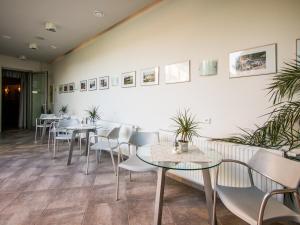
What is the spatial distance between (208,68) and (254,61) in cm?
62

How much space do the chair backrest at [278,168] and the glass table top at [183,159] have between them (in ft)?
1.10

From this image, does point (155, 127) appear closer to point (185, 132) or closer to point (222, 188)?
point (185, 132)

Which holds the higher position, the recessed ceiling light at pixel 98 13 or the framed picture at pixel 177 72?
the recessed ceiling light at pixel 98 13

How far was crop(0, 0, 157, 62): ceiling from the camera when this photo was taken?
12.1 ft

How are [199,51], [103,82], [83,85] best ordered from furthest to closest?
[83,85] < [103,82] < [199,51]

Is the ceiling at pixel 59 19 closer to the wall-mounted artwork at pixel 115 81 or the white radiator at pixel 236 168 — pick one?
the wall-mounted artwork at pixel 115 81

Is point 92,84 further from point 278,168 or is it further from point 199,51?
point 278,168

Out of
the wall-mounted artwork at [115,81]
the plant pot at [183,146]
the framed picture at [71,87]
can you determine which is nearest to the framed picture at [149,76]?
the wall-mounted artwork at [115,81]

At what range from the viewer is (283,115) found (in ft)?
6.64

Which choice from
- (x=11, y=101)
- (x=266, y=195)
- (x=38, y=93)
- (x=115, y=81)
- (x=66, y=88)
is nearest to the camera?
(x=266, y=195)

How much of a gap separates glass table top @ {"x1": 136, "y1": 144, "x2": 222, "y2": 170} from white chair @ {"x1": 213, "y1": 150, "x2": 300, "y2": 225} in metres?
0.25

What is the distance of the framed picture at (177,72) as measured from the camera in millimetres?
3141

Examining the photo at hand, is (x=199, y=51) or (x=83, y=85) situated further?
(x=83, y=85)

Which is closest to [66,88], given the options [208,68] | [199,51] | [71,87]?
[71,87]
